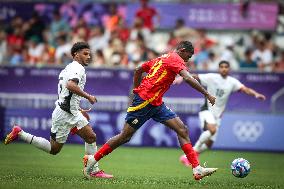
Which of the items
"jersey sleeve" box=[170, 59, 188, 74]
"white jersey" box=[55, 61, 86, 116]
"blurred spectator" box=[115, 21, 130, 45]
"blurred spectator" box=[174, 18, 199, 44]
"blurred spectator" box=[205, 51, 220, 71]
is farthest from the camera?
"blurred spectator" box=[115, 21, 130, 45]

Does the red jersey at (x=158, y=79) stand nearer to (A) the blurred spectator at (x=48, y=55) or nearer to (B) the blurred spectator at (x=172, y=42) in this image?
(B) the blurred spectator at (x=172, y=42)

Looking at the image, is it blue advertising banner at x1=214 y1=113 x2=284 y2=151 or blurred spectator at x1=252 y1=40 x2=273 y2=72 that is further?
blurred spectator at x1=252 y1=40 x2=273 y2=72

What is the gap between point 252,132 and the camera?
2064cm

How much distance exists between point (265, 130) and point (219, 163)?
3959 millimetres

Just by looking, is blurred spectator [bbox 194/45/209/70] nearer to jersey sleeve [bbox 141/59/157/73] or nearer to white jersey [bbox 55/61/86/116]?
jersey sleeve [bbox 141/59/157/73]

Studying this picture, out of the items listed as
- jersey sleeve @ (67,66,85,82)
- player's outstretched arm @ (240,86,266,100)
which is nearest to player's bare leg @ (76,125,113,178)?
jersey sleeve @ (67,66,85,82)

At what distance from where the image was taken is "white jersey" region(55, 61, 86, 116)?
12.8m

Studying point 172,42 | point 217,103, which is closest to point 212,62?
point 172,42

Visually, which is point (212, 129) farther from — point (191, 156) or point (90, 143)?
point (90, 143)

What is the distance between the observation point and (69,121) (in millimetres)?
13117

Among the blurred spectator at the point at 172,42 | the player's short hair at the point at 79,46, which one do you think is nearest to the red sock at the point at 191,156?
the player's short hair at the point at 79,46

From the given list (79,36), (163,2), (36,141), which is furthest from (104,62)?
(36,141)

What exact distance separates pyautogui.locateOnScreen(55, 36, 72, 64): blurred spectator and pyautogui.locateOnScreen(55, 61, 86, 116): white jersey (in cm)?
1041

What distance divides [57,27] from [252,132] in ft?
26.1
